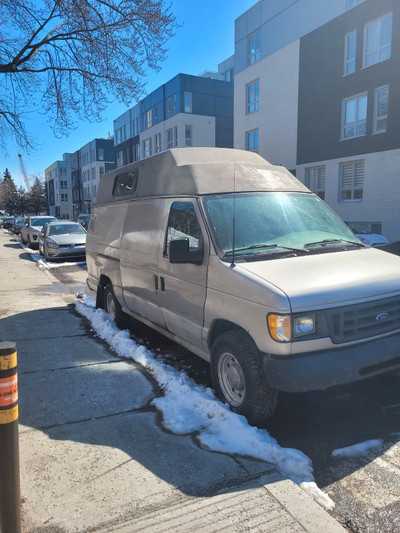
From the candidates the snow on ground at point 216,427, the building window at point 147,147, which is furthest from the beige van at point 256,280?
the building window at point 147,147

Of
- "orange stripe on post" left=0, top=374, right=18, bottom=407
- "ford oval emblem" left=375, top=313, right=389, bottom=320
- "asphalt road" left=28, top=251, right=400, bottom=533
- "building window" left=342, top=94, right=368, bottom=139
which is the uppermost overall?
"building window" left=342, top=94, right=368, bottom=139

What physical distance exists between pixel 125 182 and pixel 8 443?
14.9ft

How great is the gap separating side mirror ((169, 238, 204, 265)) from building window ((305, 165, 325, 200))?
1911 centimetres

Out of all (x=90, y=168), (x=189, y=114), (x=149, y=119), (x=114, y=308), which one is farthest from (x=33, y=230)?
(x=90, y=168)

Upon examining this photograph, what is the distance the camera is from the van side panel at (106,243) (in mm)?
6082

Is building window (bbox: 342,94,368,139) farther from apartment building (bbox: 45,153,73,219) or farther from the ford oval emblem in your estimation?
apartment building (bbox: 45,153,73,219)

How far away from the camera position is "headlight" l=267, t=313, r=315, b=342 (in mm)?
2975

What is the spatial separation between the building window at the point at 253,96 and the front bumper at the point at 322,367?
2534 cm

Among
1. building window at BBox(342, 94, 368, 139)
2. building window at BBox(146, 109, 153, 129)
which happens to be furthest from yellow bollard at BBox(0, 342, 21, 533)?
building window at BBox(146, 109, 153, 129)

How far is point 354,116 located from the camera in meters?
19.8

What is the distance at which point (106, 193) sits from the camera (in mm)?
6891

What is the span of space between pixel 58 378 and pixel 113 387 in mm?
687

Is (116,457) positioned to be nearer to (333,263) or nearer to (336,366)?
(336,366)

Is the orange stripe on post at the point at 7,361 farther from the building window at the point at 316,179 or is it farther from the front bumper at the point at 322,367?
the building window at the point at 316,179
